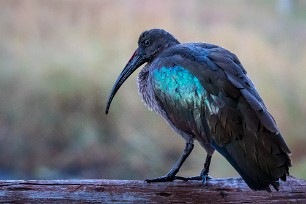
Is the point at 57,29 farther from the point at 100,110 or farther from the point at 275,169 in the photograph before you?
the point at 275,169

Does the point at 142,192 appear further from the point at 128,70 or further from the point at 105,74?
the point at 105,74

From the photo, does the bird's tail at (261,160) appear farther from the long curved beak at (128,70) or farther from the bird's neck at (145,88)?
the long curved beak at (128,70)

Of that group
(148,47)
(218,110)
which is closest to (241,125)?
(218,110)

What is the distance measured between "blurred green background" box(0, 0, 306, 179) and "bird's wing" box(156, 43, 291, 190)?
1877mm

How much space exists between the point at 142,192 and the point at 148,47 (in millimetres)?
639

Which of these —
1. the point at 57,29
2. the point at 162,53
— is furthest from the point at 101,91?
the point at 162,53

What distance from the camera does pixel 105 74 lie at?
12.7ft

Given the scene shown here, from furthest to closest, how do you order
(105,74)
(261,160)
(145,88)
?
(105,74), (145,88), (261,160)

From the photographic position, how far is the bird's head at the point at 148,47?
2252mm

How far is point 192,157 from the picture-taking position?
3723 millimetres

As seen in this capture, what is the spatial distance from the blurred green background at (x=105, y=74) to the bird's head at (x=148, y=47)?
150 centimetres

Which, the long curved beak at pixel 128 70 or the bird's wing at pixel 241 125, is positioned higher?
the long curved beak at pixel 128 70

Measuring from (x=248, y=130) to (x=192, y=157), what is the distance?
197 centimetres

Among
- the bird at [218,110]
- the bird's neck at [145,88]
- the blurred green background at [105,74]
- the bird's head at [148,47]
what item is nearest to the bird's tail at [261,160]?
the bird at [218,110]
